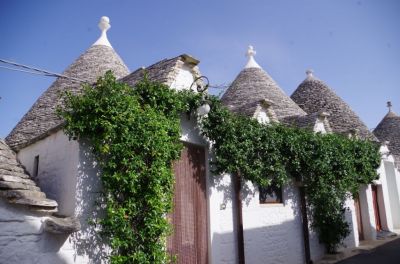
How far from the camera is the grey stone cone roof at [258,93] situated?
1405cm

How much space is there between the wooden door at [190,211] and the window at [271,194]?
2341 mm

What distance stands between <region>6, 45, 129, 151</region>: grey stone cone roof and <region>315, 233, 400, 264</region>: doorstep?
927cm

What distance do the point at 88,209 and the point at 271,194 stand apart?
5.91m

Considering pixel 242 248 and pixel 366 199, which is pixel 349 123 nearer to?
pixel 366 199

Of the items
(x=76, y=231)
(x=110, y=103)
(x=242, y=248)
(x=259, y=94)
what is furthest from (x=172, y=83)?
(x=259, y=94)

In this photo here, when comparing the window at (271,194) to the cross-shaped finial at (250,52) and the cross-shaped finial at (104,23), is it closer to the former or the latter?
the cross-shaped finial at (104,23)

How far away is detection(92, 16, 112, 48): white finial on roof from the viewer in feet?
40.5

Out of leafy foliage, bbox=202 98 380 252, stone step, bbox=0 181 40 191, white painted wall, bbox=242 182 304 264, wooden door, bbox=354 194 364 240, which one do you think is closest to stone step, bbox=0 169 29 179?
stone step, bbox=0 181 40 191

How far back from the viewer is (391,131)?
22.0m

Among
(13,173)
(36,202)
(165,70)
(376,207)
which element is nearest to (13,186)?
(36,202)

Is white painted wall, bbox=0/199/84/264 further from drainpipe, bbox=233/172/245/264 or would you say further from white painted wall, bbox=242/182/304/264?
white painted wall, bbox=242/182/304/264

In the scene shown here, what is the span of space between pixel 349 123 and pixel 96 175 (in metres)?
14.2

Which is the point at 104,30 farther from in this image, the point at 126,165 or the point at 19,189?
the point at 19,189

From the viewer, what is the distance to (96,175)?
5785 millimetres
